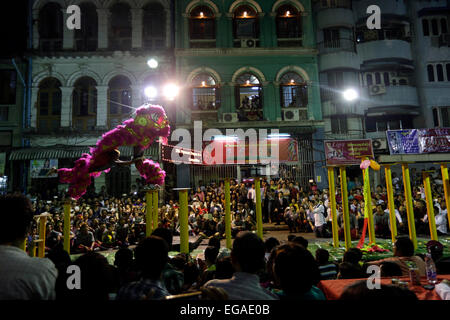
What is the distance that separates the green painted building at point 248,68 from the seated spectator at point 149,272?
15.8 metres

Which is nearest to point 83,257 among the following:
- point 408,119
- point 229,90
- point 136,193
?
point 136,193

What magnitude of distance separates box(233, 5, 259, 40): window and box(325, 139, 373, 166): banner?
357 inches

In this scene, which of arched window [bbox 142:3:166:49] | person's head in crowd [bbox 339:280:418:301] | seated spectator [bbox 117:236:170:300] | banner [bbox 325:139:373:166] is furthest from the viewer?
arched window [bbox 142:3:166:49]

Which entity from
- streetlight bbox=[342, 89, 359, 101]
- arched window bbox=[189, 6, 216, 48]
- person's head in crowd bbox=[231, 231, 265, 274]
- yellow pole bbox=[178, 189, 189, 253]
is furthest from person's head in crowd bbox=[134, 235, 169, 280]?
arched window bbox=[189, 6, 216, 48]

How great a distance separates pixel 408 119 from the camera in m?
21.6

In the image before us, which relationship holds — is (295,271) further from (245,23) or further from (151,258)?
(245,23)

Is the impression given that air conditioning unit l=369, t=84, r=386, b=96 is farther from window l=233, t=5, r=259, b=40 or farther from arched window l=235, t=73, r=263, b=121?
window l=233, t=5, r=259, b=40

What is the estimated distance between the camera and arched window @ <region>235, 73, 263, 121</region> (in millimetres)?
18812

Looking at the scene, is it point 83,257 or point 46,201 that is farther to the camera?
point 46,201

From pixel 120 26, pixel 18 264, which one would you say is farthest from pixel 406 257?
pixel 120 26

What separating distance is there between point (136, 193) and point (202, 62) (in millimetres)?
9592

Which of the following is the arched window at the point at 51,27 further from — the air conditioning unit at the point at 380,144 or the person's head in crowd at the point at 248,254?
the air conditioning unit at the point at 380,144
